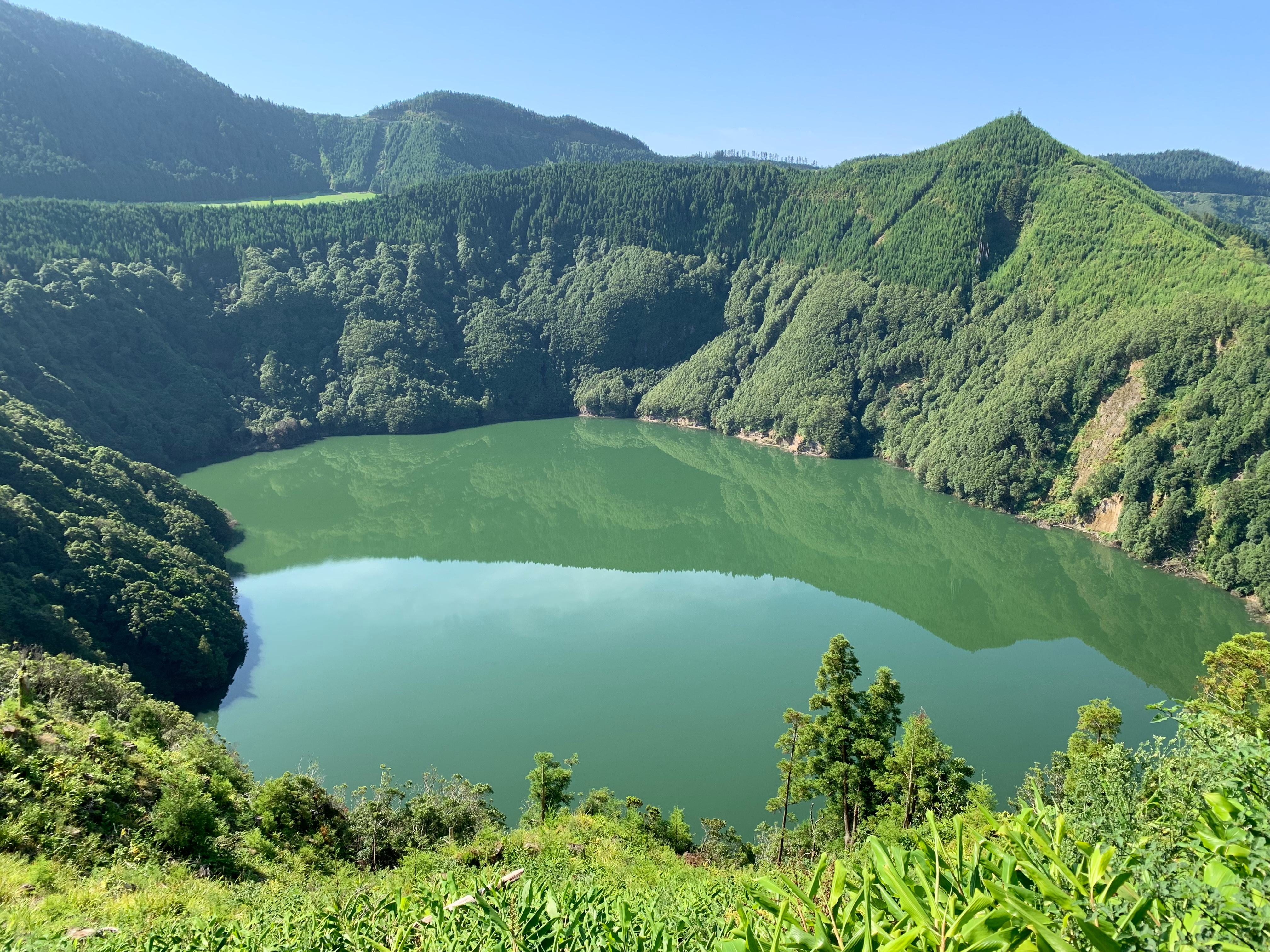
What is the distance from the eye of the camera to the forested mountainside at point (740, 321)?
166 ft

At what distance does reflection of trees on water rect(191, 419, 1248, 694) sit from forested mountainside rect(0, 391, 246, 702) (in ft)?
31.9

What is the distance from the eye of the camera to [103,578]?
102ft

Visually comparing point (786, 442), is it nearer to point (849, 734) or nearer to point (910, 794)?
point (849, 734)

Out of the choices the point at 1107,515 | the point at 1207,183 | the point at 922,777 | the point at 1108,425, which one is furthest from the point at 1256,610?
the point at 1207,183

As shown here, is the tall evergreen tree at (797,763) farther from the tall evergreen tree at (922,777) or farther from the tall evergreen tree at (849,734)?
the tall evergreen tree at (922,777)

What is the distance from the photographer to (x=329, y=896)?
7.71m

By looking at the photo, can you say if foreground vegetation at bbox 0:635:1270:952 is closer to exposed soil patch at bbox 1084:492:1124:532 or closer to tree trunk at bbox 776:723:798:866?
tree trunk at bbox 776:723:798:866

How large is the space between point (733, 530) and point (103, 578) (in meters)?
37.8

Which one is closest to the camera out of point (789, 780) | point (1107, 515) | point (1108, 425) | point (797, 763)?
point (789, 780)

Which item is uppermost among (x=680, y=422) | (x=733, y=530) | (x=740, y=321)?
(x=740, y=321)

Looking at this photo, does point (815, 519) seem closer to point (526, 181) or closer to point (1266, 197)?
point (526, 181)

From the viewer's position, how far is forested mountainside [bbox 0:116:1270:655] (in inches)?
1991

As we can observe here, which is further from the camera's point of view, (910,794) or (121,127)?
(121,127)

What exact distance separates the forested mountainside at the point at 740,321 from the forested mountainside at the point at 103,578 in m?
23.8
